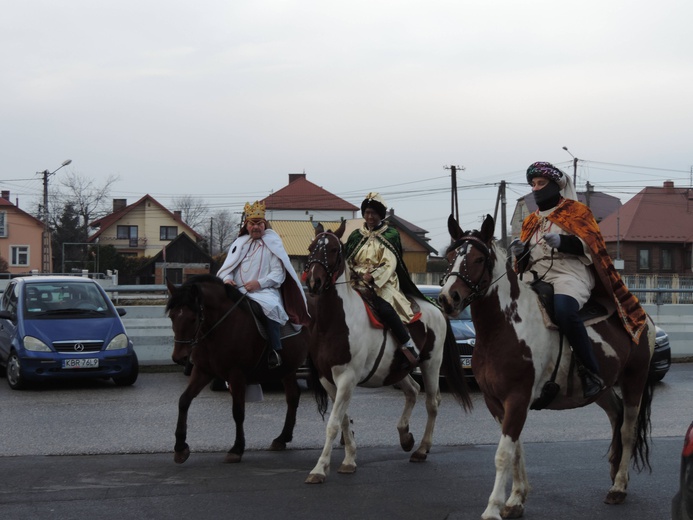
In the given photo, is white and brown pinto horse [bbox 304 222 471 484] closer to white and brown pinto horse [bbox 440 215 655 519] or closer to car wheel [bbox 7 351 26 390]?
white and brown pinto horse [bbox 440 215 655 519]

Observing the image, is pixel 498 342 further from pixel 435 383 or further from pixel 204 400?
pixel 204 400

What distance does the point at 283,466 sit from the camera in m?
9.20

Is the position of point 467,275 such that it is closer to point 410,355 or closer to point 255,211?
point 410,355

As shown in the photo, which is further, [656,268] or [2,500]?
[656,268]

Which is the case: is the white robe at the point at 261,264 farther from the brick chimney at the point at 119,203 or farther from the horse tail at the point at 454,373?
the brick chimney at the point at 119,203

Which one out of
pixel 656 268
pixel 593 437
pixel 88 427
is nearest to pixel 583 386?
pixel 593 437

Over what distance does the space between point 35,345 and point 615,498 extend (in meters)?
10.2

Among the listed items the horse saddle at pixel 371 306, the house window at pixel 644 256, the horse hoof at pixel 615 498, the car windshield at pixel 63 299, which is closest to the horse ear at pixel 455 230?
the horse saddle at pixel 371 306

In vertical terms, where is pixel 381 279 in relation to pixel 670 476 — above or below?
above

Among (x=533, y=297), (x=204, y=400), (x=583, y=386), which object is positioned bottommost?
(x=204, y=400)

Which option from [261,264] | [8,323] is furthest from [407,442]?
[8,323]

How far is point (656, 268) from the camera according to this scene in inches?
3088

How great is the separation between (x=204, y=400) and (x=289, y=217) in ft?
339

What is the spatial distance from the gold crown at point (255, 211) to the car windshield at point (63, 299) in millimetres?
6620
